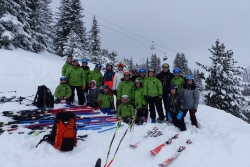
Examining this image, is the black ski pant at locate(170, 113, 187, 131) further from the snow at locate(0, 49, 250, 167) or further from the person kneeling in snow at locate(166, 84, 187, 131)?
the snow at locate(0, 49, 250, 167)

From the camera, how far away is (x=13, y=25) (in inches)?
817

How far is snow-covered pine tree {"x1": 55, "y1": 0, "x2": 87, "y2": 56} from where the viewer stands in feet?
100

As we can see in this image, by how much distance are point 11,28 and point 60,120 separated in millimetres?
19258

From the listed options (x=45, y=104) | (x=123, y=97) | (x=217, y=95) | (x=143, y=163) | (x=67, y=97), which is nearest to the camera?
(x=143, y=163)

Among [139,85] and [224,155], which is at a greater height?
[139,85]

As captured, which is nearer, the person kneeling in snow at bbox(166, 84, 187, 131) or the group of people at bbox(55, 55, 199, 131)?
the person kneeling in snow at bbox(166, 84, 187, 131)

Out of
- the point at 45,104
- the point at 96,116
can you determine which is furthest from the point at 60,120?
the point at 45,104

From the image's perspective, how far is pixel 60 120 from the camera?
5.52m

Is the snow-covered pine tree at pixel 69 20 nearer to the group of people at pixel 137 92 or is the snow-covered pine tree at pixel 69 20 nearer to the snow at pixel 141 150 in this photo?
the group of people at pixel 137 92

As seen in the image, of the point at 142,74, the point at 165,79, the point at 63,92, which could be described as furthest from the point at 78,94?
the point at 165,79

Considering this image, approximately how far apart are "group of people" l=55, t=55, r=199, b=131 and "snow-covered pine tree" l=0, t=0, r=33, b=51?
12924 millimetres

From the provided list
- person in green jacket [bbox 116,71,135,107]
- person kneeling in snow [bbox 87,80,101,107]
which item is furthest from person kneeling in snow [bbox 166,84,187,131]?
person kneeling in snow [bbox 87,80,101,107]

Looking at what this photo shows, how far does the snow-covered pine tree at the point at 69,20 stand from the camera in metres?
30.6

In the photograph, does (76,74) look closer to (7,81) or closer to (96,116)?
(96,116)
